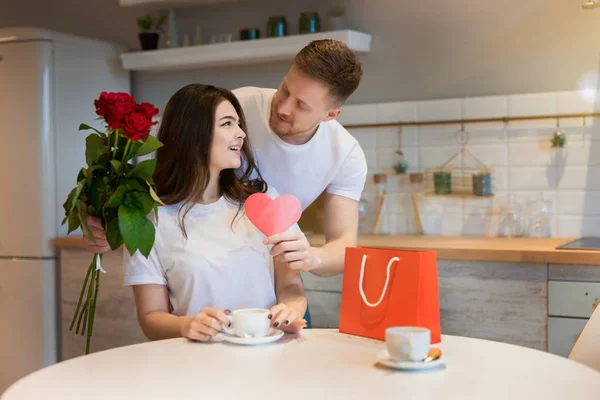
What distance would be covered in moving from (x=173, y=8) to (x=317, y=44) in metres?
2.19

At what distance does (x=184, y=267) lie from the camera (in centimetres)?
195

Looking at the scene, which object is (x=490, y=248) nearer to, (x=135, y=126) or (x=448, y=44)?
(x=448, y=44)

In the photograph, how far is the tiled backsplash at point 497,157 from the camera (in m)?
3.27

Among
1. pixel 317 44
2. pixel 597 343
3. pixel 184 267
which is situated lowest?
pixel 597 343

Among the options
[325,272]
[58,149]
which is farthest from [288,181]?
[58,149]

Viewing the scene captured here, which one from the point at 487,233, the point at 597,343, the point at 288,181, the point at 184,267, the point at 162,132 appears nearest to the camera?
the point at 597,343

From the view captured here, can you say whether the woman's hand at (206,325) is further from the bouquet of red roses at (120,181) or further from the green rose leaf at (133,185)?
the green rose leaf at (133,185)

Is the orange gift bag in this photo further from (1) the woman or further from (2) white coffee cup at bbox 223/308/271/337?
(1) the woman

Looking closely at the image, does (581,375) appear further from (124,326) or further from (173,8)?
(173,8)

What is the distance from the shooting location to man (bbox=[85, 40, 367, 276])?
213 cm

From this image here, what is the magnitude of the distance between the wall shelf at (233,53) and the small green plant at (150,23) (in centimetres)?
15

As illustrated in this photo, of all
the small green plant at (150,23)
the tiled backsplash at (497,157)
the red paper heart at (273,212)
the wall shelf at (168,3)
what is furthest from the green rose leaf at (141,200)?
the small green plant at (150,23)

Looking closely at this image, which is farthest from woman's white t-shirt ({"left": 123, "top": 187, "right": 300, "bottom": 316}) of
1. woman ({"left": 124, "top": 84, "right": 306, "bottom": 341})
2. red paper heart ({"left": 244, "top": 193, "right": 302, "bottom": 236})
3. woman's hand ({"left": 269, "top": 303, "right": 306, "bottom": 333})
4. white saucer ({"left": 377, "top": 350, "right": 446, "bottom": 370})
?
white saucer ({"left": 377, "top": 350, "right": 446, "bottom": 370})

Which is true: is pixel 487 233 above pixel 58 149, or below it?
below
